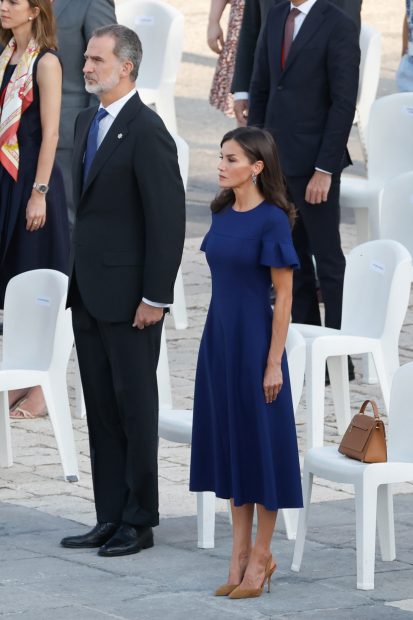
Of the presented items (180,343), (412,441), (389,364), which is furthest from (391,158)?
(412,441)

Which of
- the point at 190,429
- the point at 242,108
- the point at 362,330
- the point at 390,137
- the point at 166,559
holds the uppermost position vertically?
the point at 242,108

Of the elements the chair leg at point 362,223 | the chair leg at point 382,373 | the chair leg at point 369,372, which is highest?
the chair leg at point 362,223

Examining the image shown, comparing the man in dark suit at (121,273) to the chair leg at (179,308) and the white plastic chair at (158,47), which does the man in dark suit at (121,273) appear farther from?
the white plastic chair at (158,47)

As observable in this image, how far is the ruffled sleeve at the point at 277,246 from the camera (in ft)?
21.4

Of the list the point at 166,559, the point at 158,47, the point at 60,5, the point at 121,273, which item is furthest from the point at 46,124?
the point at 158,47

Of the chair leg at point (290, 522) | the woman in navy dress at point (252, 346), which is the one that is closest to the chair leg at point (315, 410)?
the chair leg at point (290, 522)

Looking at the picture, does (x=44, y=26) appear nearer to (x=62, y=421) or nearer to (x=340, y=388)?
(x=62, y=421)

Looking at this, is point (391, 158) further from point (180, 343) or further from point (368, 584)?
point (368, 584)

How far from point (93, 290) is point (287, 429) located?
0.98 meters

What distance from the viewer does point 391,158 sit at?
11.4 m

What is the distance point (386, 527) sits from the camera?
7.04 metres

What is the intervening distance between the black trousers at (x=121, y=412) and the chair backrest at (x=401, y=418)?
915mm

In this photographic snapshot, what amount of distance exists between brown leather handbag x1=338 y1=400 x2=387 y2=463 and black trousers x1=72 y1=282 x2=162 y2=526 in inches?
32.8

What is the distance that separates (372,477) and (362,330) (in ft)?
7.62
